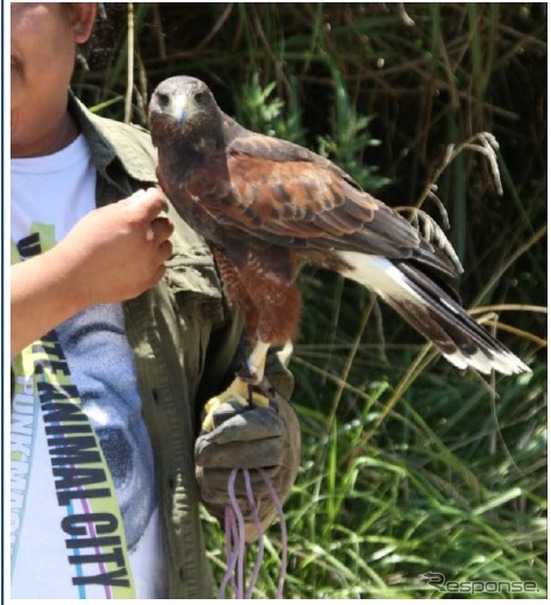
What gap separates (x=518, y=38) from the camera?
143 inches

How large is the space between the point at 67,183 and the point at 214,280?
0.98 feet

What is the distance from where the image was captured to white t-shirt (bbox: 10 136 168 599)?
1.83m

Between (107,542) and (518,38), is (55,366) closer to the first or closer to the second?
(107,542)

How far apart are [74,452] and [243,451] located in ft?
0.89

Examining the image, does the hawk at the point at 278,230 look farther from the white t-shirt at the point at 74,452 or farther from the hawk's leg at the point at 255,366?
the white t-shirt at the point at 74,452

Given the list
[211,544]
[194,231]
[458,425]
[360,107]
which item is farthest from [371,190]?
[194,231]

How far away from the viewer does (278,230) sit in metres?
1.86

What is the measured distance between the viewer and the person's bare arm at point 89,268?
5.66ft

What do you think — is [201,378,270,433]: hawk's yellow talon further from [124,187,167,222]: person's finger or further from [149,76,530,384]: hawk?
[124,187,167,222]: person's finger
